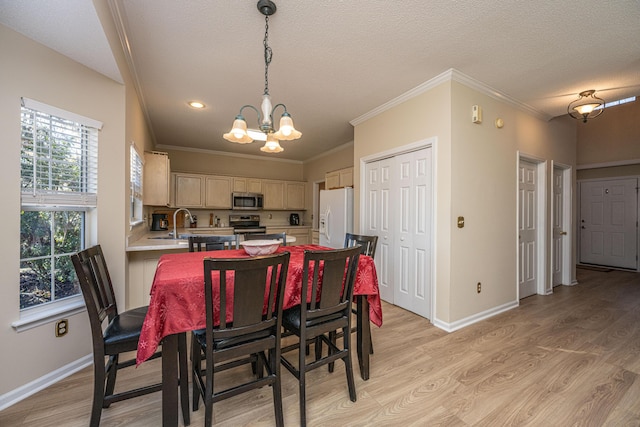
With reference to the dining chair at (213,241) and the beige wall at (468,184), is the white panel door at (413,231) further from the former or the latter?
the dining chair at (213,241)

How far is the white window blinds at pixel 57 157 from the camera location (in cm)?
177

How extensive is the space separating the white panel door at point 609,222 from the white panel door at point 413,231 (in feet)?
17.7

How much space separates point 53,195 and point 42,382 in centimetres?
127

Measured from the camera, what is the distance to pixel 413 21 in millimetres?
1967

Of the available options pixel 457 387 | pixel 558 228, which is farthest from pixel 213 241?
pixel 558 228

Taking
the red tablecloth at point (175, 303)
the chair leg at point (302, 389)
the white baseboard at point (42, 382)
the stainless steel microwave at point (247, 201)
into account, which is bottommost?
the white baseboard at point (42, 382)

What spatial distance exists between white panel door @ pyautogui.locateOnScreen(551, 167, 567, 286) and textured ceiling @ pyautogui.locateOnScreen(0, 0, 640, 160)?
4.39ft

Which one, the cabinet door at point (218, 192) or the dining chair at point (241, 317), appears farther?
the cabinet door at point (218, 192)

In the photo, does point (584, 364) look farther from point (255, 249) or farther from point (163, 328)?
point (163, 328)

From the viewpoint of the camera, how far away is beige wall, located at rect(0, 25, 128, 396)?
5.44ft

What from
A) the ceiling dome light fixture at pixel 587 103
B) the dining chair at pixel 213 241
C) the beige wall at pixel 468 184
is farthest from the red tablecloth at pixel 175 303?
the ceiling dome light fixture at pixel 587 103

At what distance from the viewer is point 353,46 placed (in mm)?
2271

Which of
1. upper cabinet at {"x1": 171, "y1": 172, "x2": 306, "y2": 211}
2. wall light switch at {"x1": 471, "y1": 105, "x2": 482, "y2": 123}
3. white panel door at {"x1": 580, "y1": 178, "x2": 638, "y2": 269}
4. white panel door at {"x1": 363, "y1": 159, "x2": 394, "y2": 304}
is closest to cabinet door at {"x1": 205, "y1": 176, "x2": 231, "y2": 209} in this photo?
upper cabinet at {"x1": 171, "y1": 172, "x2": 306, "y2": 211}

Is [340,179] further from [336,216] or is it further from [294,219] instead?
[294,219]
